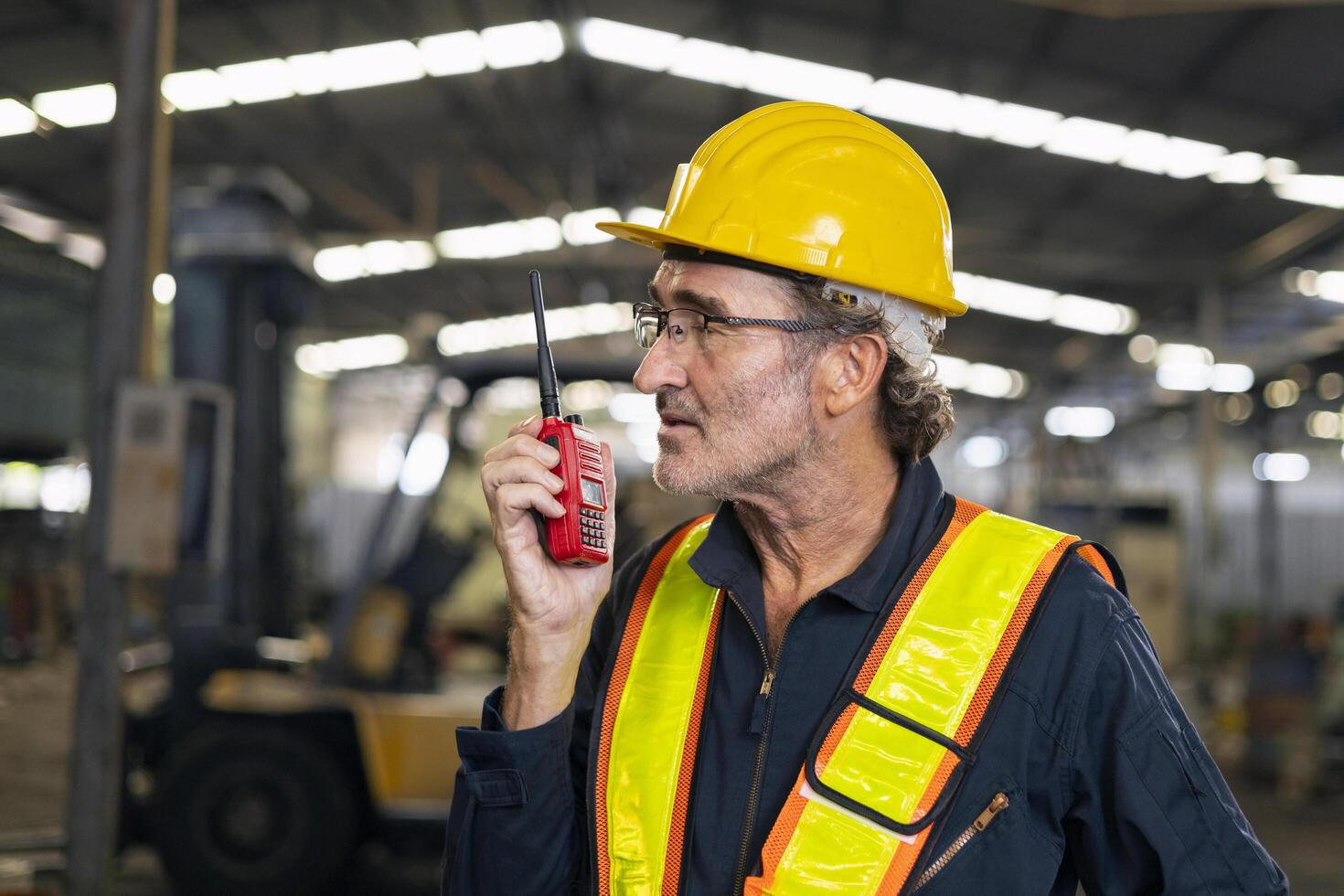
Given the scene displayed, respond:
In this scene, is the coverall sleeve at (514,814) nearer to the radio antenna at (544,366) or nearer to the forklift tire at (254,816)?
the radio antenna at (544,366)

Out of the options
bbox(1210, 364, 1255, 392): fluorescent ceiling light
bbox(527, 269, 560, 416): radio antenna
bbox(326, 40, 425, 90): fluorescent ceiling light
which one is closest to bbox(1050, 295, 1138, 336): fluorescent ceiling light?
bbox(1210, 364, 1255, 392): fluorescent ceiling light

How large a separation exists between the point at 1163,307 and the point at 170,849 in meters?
14.0

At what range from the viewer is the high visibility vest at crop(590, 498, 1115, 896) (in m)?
1.44

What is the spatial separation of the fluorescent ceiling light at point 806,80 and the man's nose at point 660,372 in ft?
30.0

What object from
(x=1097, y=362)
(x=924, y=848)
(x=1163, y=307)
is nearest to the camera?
(x=924, y=848)

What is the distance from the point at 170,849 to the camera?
559cm

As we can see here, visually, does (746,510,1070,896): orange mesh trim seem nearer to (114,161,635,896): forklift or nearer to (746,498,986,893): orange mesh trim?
(746,498,986,893): orange mesh trim

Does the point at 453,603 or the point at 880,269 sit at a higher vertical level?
the point at 880,269

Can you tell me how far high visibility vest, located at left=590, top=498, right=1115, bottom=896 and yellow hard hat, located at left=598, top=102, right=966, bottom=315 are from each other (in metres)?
0.38

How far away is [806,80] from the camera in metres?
10.8

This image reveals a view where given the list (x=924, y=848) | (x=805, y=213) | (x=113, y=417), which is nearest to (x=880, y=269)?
A: (x=805, y=213)

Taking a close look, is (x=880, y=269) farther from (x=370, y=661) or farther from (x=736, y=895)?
(x=370, y=661)

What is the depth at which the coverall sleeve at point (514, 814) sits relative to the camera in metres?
1.65

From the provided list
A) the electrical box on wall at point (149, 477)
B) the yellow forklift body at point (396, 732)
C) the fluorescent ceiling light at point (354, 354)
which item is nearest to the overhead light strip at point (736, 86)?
the yellow forklift body at point (396, 732)
